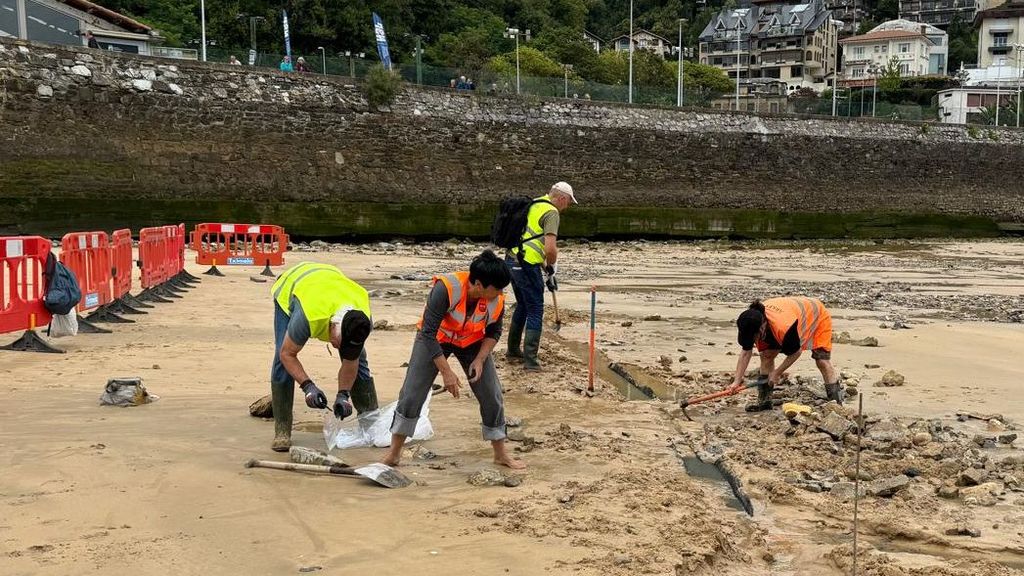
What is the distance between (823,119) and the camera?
36188 mm

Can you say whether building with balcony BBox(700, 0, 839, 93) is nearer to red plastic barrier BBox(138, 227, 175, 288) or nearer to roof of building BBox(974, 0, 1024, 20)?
roof of building BBox(974, 0, 1024, 20)

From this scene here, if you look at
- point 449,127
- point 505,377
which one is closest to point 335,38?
point 449,127

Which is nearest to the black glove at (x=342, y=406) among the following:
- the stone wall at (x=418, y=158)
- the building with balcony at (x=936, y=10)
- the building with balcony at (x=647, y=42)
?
the stone wall at (x=418, y=158)

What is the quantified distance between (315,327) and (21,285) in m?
4.59

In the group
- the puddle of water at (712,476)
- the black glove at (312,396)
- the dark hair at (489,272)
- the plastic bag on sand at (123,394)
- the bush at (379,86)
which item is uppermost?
the bush at (379,86)

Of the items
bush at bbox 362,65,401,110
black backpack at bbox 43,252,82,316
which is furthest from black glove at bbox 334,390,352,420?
bush at bbox 362,65,401,110

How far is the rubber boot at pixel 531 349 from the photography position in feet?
25.5

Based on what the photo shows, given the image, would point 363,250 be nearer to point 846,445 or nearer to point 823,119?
point 846,445

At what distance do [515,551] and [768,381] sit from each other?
3608 millimetres

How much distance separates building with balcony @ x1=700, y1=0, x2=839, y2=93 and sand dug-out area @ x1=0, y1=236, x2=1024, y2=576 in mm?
92852

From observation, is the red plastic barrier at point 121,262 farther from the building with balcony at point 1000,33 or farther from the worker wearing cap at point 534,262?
the building with balcony at point 1000,33

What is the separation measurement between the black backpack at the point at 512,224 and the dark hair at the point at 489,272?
338cm

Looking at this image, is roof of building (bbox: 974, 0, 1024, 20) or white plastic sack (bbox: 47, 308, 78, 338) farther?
roof of building (bbox: 974, 0, 1024, 20)

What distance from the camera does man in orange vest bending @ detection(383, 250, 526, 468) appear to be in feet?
15.1
